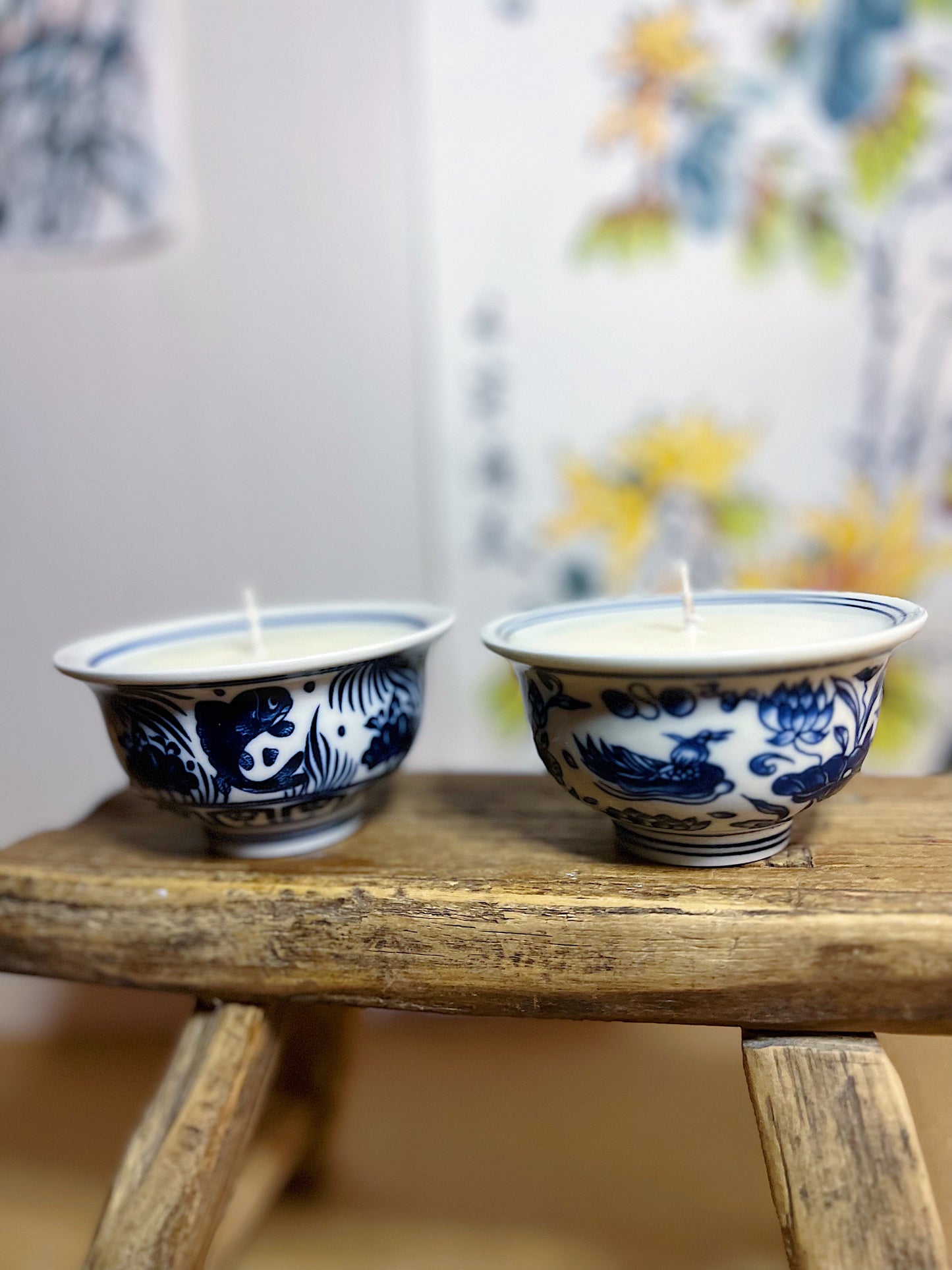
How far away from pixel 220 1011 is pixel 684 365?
607 mm

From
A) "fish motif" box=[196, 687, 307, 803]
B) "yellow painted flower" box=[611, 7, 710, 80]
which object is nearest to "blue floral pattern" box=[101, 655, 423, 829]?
"fish motif" box=[196, 687, 307, 803]

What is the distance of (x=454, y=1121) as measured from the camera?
2.73 ft

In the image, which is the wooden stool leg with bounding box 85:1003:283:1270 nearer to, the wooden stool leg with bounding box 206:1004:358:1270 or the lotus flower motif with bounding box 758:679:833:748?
the wooden stool leg with bounding box 206:1004:358:1270

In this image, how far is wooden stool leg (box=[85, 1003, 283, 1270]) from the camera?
0.48 metres

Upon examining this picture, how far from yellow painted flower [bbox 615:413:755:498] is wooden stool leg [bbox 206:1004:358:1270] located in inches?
20.2

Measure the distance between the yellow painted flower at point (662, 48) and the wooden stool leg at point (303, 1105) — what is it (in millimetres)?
781

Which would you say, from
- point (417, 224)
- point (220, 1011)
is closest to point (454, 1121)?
point (220, 1011)

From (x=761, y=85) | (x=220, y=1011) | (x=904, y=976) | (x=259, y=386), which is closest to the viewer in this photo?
(x=904, y=976)

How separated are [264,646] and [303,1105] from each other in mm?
424

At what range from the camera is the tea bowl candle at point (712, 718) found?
1.34ft

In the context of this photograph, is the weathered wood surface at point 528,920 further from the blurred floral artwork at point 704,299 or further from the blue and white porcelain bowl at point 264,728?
the blurred floral artwork at point 704,299

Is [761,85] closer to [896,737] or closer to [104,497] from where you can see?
[896,737]

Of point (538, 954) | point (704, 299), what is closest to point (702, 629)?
point (538, 954)

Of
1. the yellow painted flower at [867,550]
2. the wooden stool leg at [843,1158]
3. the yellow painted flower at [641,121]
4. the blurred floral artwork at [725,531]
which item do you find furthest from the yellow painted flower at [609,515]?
the wooden stool leg at [843,1158]
